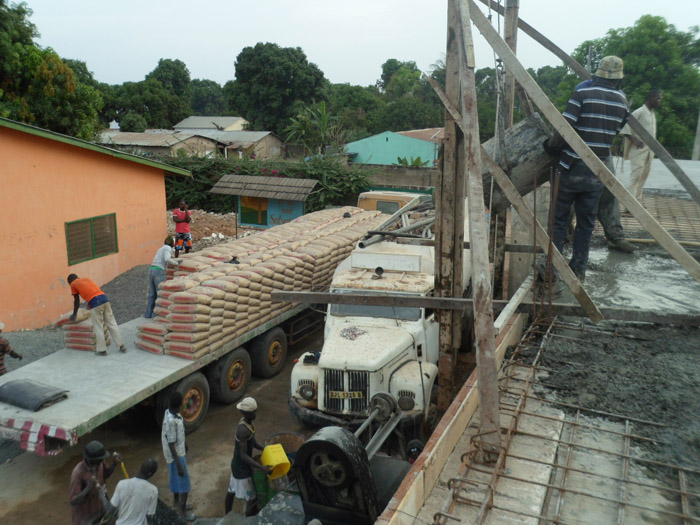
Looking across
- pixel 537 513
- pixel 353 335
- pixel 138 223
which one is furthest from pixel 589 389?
pixel 138 223

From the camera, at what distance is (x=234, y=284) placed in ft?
24.7

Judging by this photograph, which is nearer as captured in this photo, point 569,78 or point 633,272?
point 633,272

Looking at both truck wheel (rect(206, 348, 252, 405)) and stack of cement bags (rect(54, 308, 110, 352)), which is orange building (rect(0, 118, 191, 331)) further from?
truck wheel (rect(206, 348, 252, 405))

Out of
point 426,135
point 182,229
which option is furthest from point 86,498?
point 426,135

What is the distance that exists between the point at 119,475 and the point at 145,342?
5.45ft

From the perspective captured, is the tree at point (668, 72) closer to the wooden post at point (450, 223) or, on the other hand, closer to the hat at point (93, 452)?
the wooden post at point (450, 223)

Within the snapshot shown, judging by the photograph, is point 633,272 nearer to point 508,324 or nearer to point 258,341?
point 508,324

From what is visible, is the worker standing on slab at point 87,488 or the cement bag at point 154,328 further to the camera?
the cement bag at point 154,328

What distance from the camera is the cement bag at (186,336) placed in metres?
6.74

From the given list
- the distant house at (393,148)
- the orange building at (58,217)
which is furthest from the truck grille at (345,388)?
the distant house at (393,148)

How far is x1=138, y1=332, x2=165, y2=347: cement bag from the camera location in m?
6.91

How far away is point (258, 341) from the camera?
8.45 metres

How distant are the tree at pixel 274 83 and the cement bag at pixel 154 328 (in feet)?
110

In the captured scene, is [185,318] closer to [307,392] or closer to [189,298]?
[189,298]
